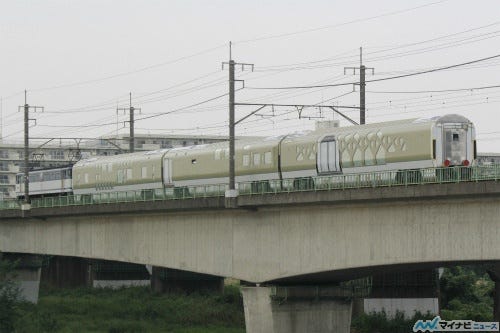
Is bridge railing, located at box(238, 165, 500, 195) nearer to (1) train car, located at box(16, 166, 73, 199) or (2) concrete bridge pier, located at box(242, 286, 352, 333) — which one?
(2) concrete bridge pier, located at box(242, 286, 352, 333)

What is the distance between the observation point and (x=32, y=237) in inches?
3007

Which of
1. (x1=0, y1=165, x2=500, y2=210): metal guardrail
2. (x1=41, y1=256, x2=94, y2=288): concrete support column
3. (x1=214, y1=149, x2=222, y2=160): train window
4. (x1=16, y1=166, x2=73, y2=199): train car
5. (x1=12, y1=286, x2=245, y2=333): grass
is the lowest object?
(x1=12, y1=286, x2=245, y2=333): grass

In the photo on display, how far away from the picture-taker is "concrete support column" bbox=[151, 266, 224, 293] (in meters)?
87.4

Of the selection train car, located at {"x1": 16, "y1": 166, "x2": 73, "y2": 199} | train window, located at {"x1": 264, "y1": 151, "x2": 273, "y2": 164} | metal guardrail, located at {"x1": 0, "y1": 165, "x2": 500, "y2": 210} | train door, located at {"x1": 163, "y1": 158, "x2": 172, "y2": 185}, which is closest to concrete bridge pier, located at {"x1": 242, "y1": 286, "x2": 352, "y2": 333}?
metal guardrail, located at {"x1": 0, "y1": 165, "x2": 500, "y2": 210}

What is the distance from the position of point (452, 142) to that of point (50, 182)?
155 ft

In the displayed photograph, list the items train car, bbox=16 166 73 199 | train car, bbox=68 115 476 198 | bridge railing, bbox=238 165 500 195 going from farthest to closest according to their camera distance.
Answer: train car, bbox=16 166 73 199, train car, bbox=68 115 476 198, bridge railing, bbox=238 165 500 195

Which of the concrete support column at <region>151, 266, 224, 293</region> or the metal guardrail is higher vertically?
the metal guardrail

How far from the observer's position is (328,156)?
50094 mm

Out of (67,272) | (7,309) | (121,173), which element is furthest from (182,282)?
(7,309)

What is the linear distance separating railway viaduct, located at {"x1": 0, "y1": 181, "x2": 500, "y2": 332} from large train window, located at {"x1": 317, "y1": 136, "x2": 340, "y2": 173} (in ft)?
7.25

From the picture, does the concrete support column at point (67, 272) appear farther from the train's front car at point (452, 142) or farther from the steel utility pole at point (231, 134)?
the train's front car at point (452, 142)

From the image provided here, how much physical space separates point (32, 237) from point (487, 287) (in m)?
39.2

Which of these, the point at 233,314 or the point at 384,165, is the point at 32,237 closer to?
the point at 233,314

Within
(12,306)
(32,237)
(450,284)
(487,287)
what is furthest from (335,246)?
(487,287)
